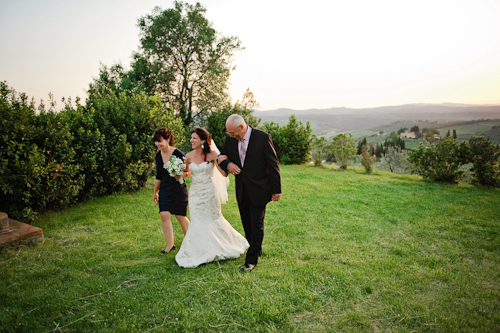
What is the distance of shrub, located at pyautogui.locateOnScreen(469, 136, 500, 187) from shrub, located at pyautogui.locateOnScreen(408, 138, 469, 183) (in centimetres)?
28

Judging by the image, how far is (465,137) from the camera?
1104cm

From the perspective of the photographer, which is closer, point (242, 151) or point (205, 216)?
point (242, 151)

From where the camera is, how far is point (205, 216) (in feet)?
16.3

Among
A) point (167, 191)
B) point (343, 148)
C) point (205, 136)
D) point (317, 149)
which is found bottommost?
point (317, 149)

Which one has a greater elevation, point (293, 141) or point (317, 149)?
point (293, 141)

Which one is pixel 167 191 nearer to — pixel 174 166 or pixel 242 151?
pixel 174 166

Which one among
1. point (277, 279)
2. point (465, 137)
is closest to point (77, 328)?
point (277, 279)

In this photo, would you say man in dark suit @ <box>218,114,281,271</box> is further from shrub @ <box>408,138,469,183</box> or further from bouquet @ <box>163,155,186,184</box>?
shrub @ <box>408,138,469,183</box>

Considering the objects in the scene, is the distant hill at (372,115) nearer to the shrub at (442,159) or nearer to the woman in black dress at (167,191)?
the shrub at (442,159)

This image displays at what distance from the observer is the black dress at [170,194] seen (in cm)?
514

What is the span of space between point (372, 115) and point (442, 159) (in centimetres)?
1599

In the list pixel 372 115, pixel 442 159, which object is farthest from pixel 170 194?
pixel 372 115

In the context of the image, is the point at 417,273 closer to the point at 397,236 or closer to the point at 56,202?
the point at 397,236

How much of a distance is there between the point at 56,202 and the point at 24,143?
187 centimetres
